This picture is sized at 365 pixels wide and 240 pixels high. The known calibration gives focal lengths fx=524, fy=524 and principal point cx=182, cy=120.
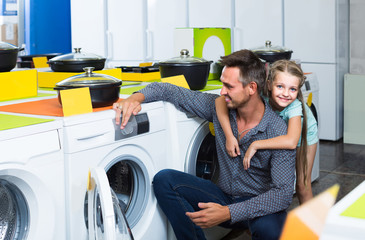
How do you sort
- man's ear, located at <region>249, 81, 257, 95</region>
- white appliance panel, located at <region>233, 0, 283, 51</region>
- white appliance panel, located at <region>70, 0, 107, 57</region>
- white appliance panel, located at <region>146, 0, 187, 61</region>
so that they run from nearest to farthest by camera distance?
man's ear, located at <region>249, 81, 257, 95</region> < white appliance panel, located at <region>233, 0, 283, 51</region> < white appliance panel, located at <region>146, 0, 187, 61</region> < white appliance panel, located at <region>70, 0, 107, 57</region>

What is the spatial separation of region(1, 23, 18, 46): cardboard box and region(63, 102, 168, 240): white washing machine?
4425 mm

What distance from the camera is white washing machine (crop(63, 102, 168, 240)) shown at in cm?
194

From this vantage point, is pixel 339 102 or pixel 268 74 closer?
pixel 268 74

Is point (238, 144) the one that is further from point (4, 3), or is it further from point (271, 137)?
point (4, 3)

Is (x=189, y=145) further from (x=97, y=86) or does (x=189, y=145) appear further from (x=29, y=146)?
(x=29, y=146)

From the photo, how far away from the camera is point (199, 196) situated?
7.64 ft

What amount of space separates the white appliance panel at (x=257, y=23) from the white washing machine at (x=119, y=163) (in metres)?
2.95

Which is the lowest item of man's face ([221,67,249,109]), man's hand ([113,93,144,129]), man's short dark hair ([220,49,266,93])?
man's hand ([113,93,144,129])

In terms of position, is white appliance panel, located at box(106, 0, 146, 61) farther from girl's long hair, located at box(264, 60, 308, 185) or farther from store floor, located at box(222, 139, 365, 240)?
girl's long hair, located at box(264, 60, 308, 185)

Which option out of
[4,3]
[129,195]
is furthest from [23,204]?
[4,3]

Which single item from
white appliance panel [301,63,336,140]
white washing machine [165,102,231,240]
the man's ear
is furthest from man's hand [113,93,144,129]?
white appliance panel [301,63,336,140]

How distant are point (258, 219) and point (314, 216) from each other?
1.30m

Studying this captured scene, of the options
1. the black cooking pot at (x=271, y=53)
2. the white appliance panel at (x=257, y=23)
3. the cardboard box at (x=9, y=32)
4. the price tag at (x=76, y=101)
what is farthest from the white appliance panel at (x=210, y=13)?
the price tag at (x=76, y=101)

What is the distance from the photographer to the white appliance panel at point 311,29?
188 inches
